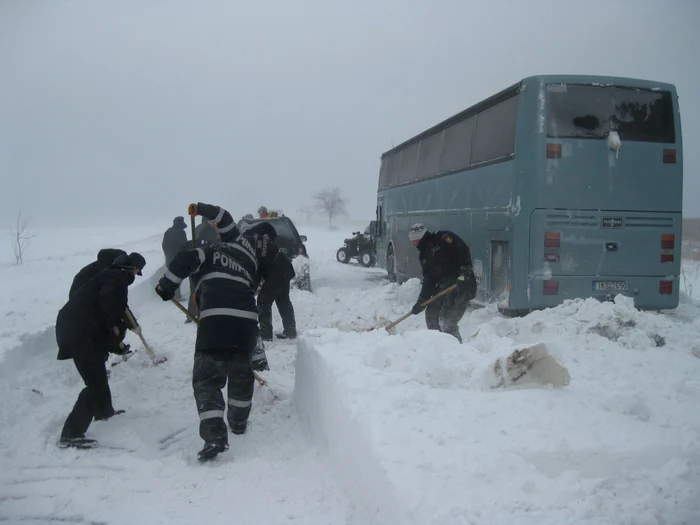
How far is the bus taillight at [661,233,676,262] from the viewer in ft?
25.8

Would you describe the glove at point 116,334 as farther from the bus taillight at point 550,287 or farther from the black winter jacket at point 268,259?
the bus taillight at point 550,287

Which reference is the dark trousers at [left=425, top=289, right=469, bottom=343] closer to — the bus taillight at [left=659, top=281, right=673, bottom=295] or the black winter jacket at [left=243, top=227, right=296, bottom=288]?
the black winter jacket at [left=243, top=227, right=296, bottom=288]

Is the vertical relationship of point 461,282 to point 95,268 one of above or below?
below

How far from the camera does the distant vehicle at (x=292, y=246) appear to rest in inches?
473

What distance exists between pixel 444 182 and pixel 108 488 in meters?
8.29

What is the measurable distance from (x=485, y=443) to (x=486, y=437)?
7 cm

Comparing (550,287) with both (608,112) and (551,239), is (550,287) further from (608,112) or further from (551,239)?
(608,112)

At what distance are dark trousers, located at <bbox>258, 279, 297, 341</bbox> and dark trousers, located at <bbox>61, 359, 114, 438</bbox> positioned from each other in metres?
3.39

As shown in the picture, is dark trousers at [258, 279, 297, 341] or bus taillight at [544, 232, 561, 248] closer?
bus taillight at [544, 232, 561, 248]

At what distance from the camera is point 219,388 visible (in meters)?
4.37

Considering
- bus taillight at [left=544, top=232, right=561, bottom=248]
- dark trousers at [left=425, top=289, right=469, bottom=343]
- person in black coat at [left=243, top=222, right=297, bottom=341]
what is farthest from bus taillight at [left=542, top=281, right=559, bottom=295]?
person in black coat at [left=243, top=222, right=297, bottom=341]

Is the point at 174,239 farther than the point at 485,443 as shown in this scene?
Yes

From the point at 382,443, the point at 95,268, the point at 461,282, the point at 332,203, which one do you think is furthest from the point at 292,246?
the point at 332,203

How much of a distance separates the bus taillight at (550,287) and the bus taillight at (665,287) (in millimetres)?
1634
